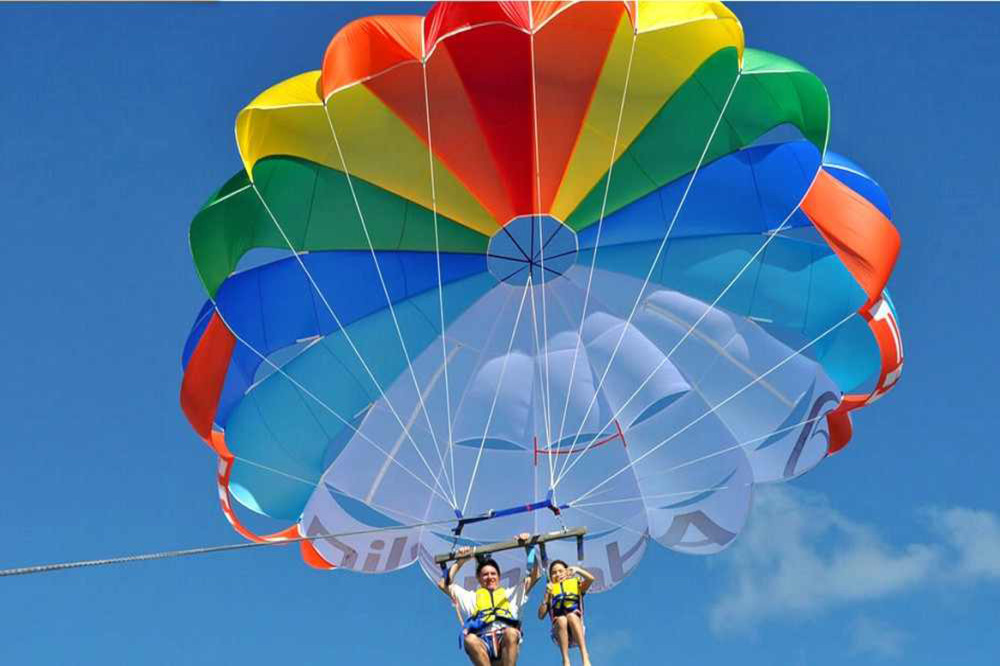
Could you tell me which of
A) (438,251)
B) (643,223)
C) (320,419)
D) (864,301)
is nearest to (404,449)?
(320,419)

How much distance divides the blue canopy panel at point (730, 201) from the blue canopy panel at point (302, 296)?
4.32 feet

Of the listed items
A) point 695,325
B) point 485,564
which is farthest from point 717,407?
point 485,564

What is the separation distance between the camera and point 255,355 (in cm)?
1320

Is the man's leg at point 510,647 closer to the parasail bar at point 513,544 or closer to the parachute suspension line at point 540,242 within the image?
the parasail bar at point 513,544

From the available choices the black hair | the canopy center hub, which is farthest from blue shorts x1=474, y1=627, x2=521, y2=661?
the canopy center hub

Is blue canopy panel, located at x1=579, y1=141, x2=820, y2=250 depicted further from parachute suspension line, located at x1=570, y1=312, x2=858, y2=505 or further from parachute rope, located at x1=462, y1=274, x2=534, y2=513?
parachute suspension line, located at x1=570, y1=312, x2=858, y2=505

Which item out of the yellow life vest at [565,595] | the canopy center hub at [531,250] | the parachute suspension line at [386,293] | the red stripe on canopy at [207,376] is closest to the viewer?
the yellow life vest at [565,595]

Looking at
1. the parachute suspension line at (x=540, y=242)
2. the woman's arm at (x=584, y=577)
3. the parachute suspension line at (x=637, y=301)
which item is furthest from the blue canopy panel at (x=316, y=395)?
the woman's arm at (x=584, y=577)

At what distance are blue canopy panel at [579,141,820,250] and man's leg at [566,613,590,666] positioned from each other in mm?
3672

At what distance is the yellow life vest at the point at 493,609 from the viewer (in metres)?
10.9

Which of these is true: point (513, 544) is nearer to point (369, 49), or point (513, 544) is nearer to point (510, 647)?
point (510, 647)

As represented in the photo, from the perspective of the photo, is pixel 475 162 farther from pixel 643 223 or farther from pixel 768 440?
pixel 768 440

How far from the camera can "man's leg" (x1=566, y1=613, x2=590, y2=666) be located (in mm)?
10879

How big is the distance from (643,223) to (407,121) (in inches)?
86.9
